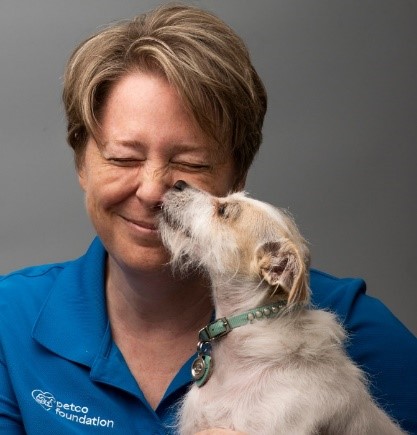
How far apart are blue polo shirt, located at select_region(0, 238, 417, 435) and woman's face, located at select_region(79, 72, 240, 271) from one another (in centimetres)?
37

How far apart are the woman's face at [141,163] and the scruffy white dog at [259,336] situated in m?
0.07

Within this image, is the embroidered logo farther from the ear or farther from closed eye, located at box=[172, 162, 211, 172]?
closed eye, located at box=[172, 162, 211, 172]

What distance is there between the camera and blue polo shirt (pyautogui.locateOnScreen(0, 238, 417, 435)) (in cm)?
411

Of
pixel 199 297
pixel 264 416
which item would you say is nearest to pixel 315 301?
pixel 199 297

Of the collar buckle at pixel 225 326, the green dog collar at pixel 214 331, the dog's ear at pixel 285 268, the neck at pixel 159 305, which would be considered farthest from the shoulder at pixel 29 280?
the dog's ear at pixel 285 268

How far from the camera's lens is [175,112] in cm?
390

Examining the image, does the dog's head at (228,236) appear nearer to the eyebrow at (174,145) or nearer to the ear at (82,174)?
the eyebrow at (174,145)

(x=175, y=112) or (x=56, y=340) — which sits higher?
(x=175, y=112)

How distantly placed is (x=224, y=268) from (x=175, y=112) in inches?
21.2

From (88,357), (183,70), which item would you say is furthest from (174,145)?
(88,357)

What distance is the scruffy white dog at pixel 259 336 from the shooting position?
372cm

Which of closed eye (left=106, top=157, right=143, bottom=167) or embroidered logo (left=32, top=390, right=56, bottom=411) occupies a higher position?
closed eye (left=106, top=157, right=143, bottom=167)

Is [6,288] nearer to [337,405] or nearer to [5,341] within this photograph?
[5,341]

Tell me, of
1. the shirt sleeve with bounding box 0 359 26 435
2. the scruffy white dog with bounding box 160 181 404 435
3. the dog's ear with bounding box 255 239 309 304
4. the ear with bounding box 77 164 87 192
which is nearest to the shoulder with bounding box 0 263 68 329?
the shirt sleeve with bounding box 0 359 26 435
